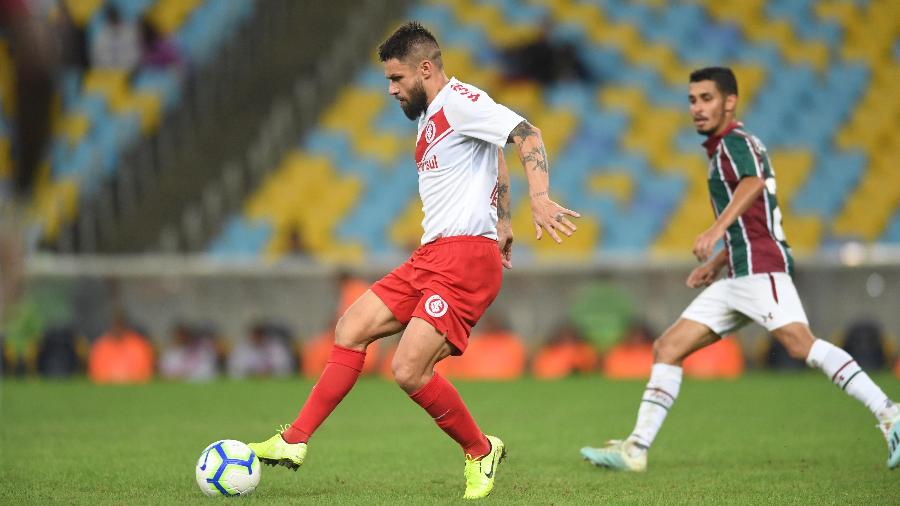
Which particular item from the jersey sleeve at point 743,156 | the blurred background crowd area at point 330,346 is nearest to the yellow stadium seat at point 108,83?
the blurred background crowd area at point 330,346

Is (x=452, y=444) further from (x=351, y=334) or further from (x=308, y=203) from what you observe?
(x=308, y=203)

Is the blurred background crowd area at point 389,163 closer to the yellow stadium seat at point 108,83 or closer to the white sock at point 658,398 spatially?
the yellow stadium seat at point 108,83

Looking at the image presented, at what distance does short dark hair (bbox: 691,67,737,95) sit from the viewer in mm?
6328

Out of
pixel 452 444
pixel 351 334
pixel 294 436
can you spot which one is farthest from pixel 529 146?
pixel 452 444

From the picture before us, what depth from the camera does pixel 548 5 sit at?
19.8m

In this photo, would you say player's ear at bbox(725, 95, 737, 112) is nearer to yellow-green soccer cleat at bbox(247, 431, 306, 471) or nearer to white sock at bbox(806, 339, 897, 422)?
white sock at bbox(806, 339, 897, 422)

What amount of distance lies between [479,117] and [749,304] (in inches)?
78.5

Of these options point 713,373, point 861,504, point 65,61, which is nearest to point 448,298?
point 861,504

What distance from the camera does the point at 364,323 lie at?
17.1ft

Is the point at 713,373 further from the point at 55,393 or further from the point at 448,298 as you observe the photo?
the point at 448,298

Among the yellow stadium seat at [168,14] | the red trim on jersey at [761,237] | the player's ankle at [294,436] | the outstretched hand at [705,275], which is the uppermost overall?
the yellow stadium seat at [168,14]

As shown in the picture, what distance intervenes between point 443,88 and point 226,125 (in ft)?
46.8

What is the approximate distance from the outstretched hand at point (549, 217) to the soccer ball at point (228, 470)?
5.11 ft

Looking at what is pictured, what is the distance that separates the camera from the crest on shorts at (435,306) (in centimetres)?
505
